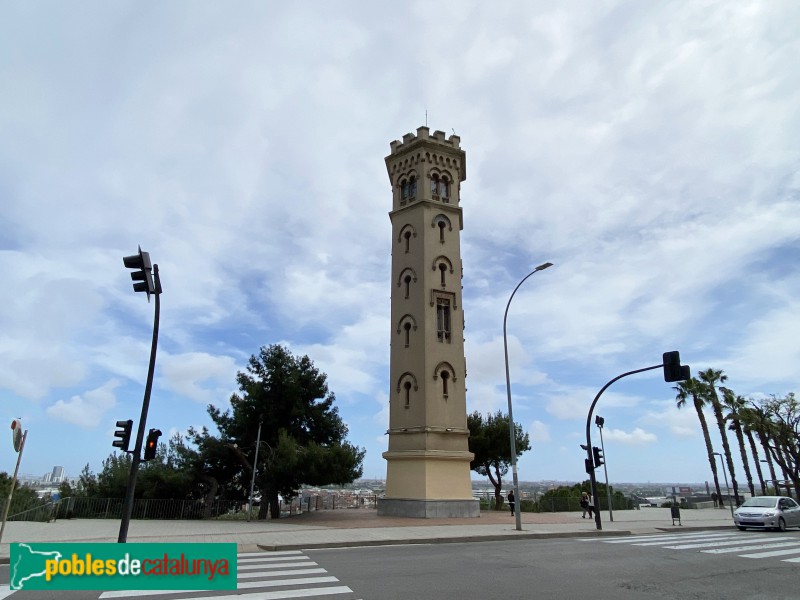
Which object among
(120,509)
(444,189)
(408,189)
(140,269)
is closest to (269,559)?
(140,269)

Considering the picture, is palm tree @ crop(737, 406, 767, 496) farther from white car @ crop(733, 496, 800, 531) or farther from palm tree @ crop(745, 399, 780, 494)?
white car @ crop(733, 496, 800, 531)

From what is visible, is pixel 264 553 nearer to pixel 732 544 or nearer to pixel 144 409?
pixel 144 409

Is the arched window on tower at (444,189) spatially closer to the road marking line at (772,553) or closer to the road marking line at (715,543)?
the road marking line at (715,543)

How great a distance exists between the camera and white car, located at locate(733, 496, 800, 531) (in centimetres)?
1984

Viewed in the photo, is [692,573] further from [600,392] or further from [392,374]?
[392,374]

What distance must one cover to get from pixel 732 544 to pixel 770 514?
654 centimetres

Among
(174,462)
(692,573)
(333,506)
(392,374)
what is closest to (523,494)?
(333,506)

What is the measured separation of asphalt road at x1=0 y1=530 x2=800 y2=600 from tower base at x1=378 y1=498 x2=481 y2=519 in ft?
30.6

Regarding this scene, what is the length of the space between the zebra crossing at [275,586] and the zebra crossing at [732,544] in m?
10.3

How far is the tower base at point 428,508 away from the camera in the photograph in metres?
24.1

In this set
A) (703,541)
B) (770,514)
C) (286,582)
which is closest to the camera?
(286,582)

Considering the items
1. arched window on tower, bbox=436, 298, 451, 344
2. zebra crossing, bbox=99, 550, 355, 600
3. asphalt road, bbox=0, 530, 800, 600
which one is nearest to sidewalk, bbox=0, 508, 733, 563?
asphalt road, bbox=0, 530, 800, 600

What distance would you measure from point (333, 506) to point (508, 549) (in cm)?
2099

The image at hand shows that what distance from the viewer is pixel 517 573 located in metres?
9.99
